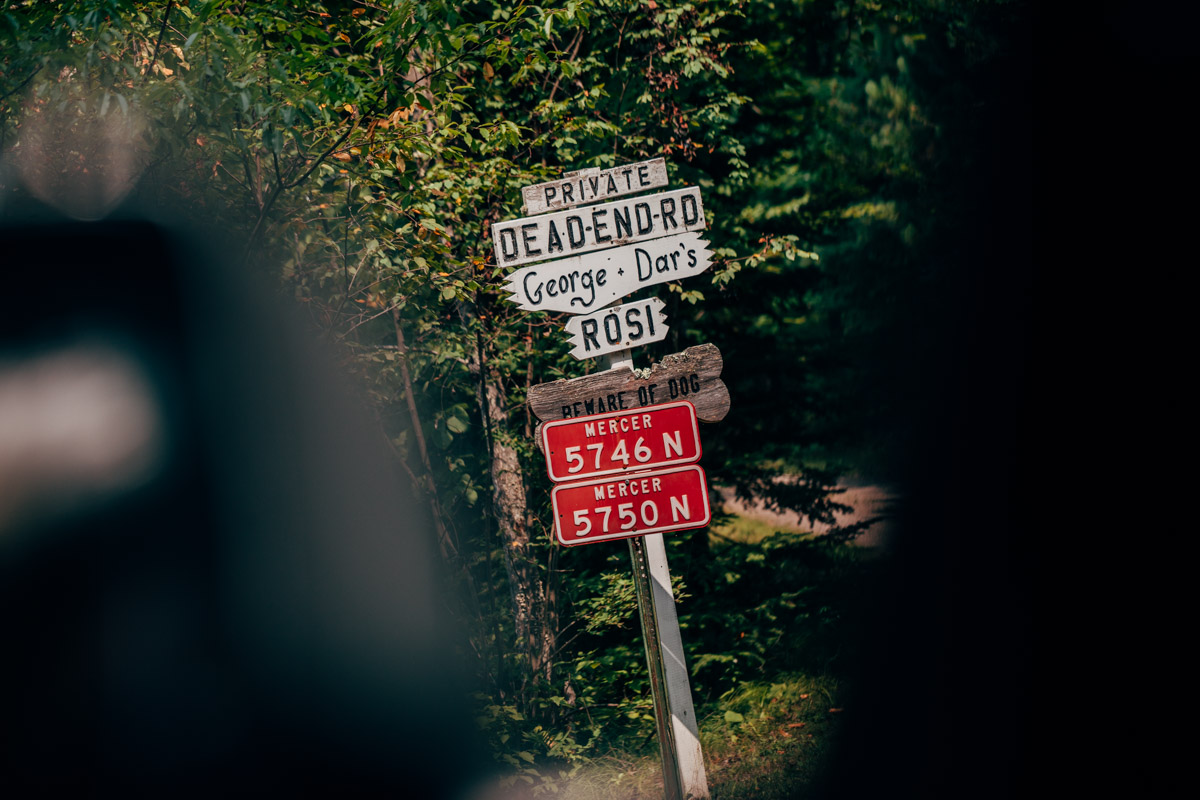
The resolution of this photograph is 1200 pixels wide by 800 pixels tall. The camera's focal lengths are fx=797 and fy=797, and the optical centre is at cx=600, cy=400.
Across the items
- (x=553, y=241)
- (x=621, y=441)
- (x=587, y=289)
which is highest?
(x=553, y=241)

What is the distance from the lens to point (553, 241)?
423 centimetres

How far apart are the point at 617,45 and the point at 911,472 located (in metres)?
5.04

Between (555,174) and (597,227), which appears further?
(555,174)

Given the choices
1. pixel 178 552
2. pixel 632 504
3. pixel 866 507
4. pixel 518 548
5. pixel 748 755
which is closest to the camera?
pixel 632 504

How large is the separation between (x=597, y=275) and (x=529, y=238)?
0.41 metres

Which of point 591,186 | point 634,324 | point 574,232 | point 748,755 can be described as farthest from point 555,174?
point 748,755

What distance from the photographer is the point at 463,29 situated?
506 cm

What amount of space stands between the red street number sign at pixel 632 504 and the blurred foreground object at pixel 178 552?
276 cm

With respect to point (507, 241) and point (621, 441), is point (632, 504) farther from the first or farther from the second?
point (507, 241)

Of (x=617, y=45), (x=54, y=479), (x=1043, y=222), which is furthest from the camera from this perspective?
(x=617, y=45)

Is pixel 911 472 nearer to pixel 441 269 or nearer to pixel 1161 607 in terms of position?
pixel 1161 607

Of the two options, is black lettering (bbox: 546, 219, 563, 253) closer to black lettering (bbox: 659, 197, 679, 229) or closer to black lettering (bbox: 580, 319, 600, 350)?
black lettering (bbox: 580, 319, 600, 350)

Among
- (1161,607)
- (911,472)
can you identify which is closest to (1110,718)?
(1161,607)

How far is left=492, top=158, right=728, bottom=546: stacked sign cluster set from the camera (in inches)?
158
